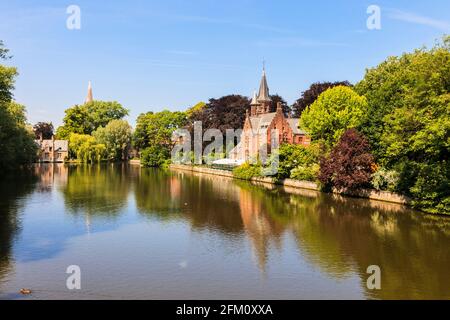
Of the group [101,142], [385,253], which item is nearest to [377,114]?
[385,253]

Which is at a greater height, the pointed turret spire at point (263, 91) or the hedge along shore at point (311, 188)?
the pointed turret spire at point (263, 91)

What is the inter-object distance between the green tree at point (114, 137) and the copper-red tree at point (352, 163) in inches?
2593

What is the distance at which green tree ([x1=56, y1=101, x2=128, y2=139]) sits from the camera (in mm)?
103938

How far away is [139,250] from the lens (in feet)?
63.2

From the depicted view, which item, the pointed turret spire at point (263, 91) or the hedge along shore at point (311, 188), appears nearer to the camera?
the hedge along shore at point (311, 188)

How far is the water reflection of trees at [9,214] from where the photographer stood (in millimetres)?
17291

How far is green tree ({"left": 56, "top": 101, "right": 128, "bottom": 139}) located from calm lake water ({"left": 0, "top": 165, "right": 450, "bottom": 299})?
72.7 meters

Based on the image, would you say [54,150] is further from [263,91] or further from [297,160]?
[297,160]

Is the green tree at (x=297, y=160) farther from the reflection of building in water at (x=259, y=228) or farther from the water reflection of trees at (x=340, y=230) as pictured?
the reflection of building in water at (x=259, y=228)

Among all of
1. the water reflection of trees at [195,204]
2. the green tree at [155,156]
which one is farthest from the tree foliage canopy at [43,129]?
the water reflection of trees at [195,204]

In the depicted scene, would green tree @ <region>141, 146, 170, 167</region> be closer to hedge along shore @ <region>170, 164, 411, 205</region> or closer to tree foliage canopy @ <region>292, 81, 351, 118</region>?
hedge along shore @ <region>170, 164, 411, 205</region>

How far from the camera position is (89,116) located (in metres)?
106
